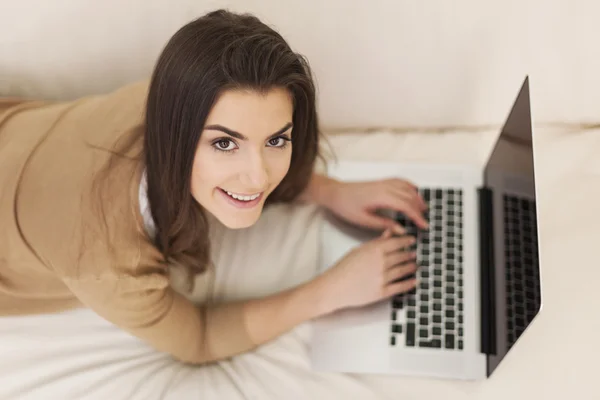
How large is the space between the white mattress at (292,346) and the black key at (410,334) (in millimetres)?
57

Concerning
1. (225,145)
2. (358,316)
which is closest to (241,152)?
(225,145)

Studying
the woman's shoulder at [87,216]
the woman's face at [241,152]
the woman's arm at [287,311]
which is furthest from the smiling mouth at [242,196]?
the woman's arm at [287,311]

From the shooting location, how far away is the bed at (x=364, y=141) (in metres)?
0.96

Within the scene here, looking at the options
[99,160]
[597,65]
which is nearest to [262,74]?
[99,160]

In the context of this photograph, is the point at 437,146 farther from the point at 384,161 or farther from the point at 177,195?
the point at 177,195

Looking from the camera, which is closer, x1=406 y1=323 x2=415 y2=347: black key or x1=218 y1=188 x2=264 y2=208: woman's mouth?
x1=218 y1=188 x2=264 y2=208: woman's mouth

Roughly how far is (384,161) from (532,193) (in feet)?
1.27

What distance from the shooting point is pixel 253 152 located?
70 centimetres

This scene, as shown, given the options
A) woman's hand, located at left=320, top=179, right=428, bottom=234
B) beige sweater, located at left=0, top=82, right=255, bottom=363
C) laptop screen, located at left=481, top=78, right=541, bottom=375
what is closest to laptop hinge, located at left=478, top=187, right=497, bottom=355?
laptop screen, located at left=481, top=78, right=541, bottom=375

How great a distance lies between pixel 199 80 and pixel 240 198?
189 mm

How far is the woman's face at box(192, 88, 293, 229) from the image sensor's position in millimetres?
668

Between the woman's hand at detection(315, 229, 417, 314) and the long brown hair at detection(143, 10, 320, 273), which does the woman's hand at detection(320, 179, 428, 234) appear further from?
the long brown hair at detection(143, 10, 320, 273)

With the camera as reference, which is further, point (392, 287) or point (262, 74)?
point (392, 287)

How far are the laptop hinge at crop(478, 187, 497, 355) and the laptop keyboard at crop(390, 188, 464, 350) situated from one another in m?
0.04
